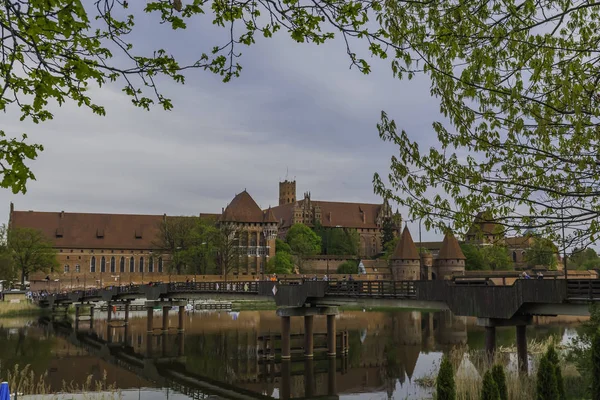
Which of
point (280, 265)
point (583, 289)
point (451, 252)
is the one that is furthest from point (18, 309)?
point (583, 289)

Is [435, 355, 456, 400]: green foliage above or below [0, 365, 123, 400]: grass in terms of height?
above

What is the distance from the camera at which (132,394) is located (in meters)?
20.1

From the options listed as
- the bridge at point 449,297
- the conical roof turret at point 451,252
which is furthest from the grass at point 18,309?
the conical roof turret at point 451,252

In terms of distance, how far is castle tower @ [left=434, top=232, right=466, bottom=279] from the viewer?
241 feet

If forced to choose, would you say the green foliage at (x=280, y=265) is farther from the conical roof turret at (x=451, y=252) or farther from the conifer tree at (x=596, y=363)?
the conifer tree at (x=596, y=363)

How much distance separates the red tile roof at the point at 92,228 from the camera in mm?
83875

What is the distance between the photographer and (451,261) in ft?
242

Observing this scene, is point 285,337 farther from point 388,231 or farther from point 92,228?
point 388,231

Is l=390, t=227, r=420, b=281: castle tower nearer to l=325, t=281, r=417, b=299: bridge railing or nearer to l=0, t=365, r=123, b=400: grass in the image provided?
l=325, t=281, r=417, b=299: bridge railing

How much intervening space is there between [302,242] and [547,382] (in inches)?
3287

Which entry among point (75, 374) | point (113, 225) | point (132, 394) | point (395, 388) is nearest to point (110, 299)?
point (75, 374)

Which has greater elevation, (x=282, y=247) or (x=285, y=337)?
(x=282, y=247)

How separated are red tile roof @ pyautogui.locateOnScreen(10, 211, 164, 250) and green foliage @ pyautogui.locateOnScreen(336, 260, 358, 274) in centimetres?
2749

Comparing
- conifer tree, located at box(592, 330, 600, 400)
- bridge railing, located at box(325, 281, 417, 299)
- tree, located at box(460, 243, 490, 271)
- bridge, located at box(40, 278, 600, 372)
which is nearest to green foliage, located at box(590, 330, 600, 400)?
conifer tree, located at box(592, 330, 600, 400)
